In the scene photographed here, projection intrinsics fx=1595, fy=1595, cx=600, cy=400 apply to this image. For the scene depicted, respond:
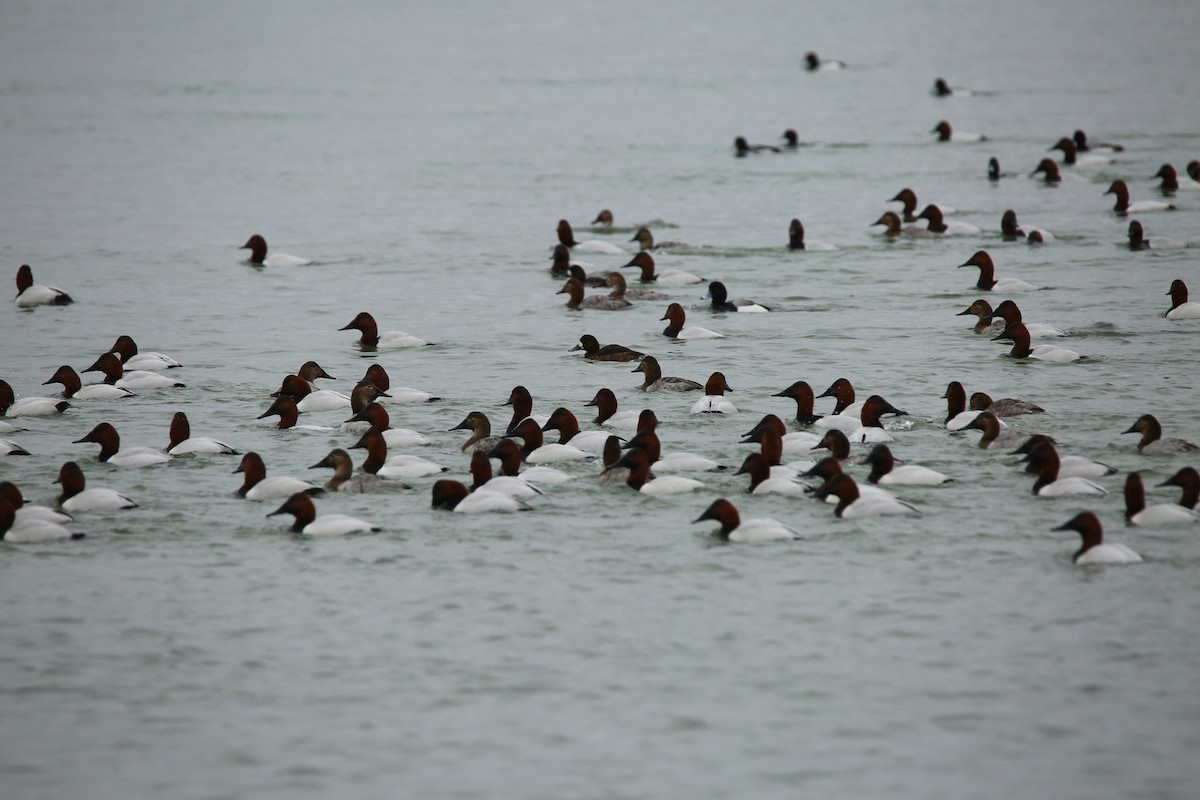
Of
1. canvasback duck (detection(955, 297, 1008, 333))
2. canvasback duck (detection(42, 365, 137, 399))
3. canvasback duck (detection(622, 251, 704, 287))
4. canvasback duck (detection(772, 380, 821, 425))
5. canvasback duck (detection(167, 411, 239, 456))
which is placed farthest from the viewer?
canvasback duck (detection(622, 251, 704, 287))

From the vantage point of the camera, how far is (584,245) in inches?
1107

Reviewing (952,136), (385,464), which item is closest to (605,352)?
(385,464)

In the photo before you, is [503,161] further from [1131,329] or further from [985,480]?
[985,480]

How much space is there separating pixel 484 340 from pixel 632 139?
2757 cm

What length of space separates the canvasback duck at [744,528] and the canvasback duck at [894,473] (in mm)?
1333

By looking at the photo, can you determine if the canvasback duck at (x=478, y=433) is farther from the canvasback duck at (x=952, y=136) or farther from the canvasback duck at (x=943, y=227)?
the canvasback duck at (x=952, y=136)

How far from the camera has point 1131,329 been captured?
2061 cm

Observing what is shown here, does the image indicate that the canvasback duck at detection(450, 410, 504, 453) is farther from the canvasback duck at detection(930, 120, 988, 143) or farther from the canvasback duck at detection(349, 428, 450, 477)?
the canvasback duck at detection(930, 120, 988, 143)

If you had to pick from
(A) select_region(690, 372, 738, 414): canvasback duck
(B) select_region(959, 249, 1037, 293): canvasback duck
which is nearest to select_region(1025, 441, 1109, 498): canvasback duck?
(A) select_region(690, 372, 738, 414): canvasback duck

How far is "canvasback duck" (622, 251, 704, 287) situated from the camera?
2516 centimetres

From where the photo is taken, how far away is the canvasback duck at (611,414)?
16.0m

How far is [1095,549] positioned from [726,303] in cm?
1160

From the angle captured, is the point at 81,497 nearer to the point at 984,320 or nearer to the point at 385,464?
the point at 385,464

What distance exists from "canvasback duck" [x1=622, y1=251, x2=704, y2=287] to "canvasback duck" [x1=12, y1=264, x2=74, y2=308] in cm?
868
